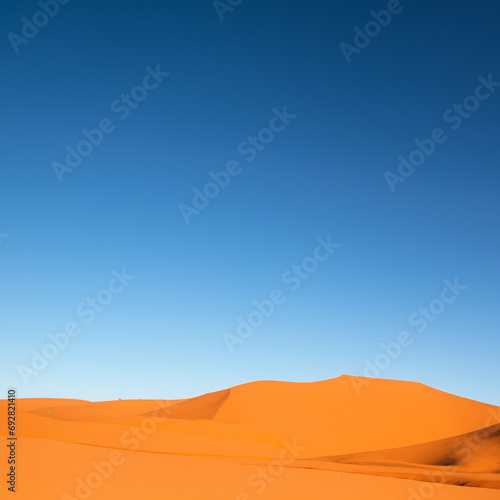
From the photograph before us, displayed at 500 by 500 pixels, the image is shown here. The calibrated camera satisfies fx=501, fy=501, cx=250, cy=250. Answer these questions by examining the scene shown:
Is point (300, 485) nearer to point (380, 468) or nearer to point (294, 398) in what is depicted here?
point (380, 468)

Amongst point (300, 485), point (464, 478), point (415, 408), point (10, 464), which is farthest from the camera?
point (415, 408)

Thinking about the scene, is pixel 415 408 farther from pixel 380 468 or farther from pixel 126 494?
pixel 126 494

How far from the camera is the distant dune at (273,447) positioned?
1462 cm

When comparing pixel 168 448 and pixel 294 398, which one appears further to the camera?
pixel 294 398

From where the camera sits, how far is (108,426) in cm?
3647

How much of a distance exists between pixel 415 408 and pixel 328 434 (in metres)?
13.5

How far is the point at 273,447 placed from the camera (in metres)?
37.8

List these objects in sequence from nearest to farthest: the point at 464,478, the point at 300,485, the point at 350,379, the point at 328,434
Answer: the point at 300,485 < the point at 464,478 < the point at 328,434 < the point at 350,379

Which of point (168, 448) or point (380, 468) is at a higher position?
point (168, 448)

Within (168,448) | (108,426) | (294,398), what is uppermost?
(294,398)

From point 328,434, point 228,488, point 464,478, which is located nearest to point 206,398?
point 328,434

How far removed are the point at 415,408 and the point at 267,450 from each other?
84.4 feet

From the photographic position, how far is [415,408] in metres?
54.5

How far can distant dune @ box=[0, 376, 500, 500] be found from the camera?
48.0 ft
